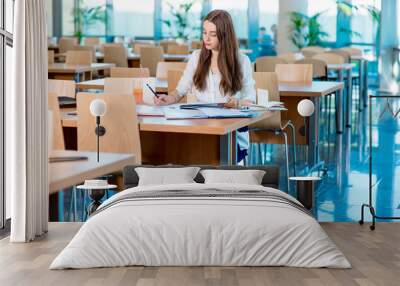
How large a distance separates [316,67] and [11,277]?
670 centimetres

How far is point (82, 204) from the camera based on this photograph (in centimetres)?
612

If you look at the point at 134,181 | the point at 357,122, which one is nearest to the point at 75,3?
the point at 357,122

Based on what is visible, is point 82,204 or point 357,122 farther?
point 357,122

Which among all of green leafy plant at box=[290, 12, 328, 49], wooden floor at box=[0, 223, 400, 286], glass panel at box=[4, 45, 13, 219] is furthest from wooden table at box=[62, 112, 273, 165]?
green leafy plant at box=[290, 12, 328, 49]

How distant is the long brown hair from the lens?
597 cm

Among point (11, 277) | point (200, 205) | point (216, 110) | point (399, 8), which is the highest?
point (399, 8)

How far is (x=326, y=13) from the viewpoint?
17625 millimetres

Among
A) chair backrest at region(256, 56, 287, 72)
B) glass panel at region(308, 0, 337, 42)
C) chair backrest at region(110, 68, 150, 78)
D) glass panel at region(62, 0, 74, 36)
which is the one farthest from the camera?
glass panel at region(62, 0, 74, 36)

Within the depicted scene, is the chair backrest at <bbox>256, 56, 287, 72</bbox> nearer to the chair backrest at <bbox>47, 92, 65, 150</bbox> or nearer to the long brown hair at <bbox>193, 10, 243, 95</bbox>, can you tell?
the long brown hair at <bbox>193, 10, 243, 95</bbox>

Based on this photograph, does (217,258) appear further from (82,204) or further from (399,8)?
(399,8)

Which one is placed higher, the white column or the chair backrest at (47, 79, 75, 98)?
the white column

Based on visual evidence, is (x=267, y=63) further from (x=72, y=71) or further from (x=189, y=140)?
(x=189, y=140)

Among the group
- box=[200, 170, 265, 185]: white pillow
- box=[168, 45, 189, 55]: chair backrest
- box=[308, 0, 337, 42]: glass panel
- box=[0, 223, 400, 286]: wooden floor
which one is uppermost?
box=[308, 0, 337, 42]: glass panel

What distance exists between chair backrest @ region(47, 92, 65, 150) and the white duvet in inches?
53.5
